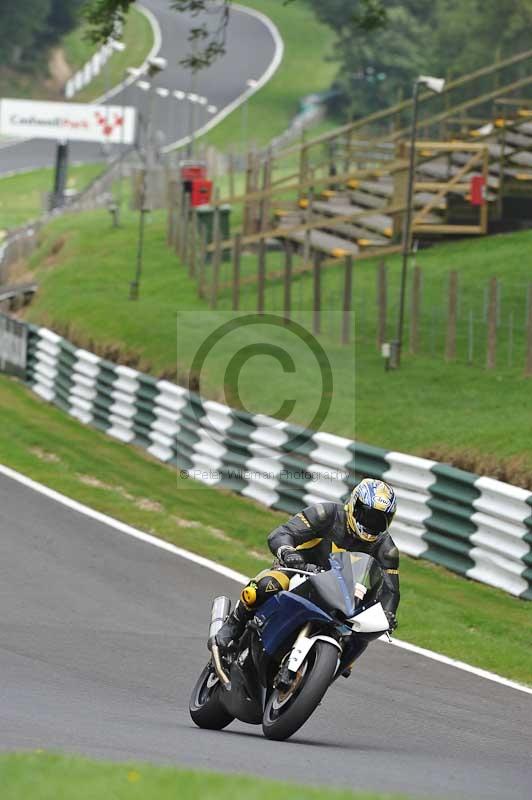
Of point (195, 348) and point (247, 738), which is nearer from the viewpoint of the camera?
point (247, 738)

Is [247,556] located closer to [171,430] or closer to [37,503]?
[37,503]

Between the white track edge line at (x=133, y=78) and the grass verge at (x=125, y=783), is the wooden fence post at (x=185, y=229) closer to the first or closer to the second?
the grass verge at (x=125, y=783)

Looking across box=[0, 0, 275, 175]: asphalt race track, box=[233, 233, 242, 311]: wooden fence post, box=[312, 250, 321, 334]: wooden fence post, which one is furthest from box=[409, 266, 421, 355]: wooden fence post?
box=[0, 0, 275, 175]: asphalt race track

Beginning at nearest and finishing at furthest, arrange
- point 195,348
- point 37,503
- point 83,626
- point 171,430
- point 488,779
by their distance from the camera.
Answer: point 488,779
point 83,626
point 37,503
point 171,430
point 195,348

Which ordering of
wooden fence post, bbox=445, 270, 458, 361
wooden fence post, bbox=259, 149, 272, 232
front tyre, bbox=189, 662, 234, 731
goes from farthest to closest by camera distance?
1. wooden fence post, bbox=259, 149, 272, 232
2. wooden fence post, bbox=445, 270, 458, 361
3. front tyre, bbox=189, 662, 234, 731

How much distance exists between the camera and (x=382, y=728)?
382 inches

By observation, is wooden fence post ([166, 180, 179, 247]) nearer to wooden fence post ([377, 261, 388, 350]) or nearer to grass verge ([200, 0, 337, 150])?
wooden fence post ([377, 261, 388, 350])

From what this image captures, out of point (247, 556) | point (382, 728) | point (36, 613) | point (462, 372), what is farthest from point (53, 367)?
point (382, 728)

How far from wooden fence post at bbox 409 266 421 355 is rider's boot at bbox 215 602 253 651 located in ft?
43.5

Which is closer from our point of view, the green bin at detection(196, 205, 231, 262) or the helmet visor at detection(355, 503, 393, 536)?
the helmet visor at detection(355, 503, 393, 536)

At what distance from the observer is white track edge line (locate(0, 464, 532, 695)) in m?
11.9

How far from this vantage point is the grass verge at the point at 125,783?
605cm

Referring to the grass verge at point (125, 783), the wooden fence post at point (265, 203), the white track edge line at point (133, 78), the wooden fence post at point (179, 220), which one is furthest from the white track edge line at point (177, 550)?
the white track edge line at point (133, 78)

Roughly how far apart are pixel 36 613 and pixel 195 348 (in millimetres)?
11980
